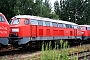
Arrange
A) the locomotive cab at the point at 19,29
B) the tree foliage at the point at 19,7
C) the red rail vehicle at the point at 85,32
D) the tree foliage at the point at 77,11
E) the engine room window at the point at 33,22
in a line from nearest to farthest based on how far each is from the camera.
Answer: the locomotive cab at the point at 19,29
the engine room window at the point at 33,22
the red rail vehicle at the point at 85,32
the tree foliage at the point at 19,7
the tree foliage at the point at 77,11

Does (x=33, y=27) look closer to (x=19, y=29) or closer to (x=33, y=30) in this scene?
(x=33, y=30)

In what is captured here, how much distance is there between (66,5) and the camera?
69875 millimetres

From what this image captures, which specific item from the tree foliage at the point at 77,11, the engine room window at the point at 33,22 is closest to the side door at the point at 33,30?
the engine room window at the point at 33,22

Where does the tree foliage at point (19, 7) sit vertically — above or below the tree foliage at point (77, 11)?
above

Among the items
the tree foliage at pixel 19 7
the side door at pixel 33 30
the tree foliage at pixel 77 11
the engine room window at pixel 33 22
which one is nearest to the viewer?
the side door at pixel 33 30

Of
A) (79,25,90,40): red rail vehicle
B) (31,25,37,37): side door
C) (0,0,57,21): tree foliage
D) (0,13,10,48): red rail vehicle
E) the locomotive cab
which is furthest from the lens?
(0,0,57,21): tree foliage

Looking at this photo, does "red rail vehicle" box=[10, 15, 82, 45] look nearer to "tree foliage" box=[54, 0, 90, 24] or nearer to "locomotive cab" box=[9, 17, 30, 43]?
"locomotive cab" box=[9, 17, 30, 43]

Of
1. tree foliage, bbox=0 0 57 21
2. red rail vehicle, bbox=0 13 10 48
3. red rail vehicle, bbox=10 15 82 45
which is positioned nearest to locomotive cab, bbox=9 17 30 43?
red rail vehicle, bbox=10 15 82 45

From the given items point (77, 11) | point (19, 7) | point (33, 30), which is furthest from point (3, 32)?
point (77, 11)

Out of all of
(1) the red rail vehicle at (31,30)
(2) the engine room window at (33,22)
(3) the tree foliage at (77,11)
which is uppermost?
(2) the engine room window at (33,22)

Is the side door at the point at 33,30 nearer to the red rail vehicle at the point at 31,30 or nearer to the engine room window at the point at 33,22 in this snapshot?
the red rail vehicle at the point at 31,30

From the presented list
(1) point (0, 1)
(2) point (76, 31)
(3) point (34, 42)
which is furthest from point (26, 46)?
(1) point (0, 1)

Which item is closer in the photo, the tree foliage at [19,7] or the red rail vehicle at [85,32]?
the red rail vehicle at [85,32]

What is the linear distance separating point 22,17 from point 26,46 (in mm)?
2321
